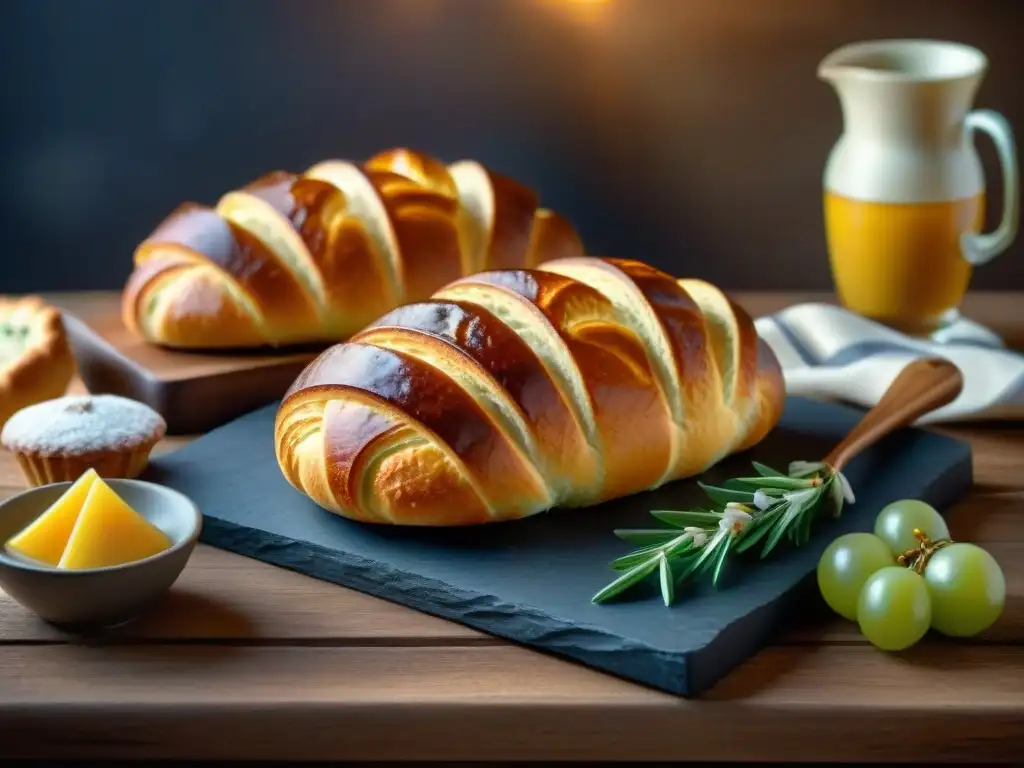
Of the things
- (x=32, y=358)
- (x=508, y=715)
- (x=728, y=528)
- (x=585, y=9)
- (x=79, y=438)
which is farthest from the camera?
(x=585, y=9)

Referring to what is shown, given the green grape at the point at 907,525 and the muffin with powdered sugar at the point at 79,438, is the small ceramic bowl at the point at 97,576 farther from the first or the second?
the green grape at the point at 907,525

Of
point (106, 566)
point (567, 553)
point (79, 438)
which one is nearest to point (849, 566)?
point (567, 553)

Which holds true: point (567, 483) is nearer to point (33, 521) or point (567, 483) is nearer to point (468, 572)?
point (468, 572)

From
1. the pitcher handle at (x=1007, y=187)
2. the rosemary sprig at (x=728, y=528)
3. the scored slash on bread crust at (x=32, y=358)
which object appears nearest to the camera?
the rosemary sprig at (x=728, y=528)

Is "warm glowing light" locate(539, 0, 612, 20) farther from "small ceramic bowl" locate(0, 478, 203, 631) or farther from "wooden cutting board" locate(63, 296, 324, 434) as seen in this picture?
"small ceramic bowl" locate(0, 478, 203, 631)

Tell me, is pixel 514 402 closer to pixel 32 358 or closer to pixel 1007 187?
pixel 32 358

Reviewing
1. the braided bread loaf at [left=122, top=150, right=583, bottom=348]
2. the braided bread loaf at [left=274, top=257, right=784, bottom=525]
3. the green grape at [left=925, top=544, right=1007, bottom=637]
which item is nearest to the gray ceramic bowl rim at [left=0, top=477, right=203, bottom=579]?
the braided bread loaf at [left=274, top=257, right=784, bottom=525]

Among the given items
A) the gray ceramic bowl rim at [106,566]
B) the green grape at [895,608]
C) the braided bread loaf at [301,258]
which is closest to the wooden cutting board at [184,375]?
the braided bread loaf at [301,258]
